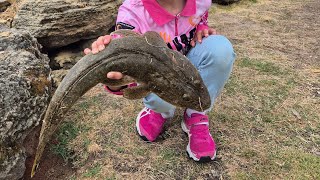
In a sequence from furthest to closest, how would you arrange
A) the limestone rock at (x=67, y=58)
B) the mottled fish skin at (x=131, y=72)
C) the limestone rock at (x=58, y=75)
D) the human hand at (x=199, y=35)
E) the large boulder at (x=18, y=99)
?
the limestone rock at (x=67, y=58), the limestone rock at (x=58, y=75), the human hand at (x=199, y=35), the large boulder at (x=18, y=99), the mottled fish skin at (x=131, y=72)

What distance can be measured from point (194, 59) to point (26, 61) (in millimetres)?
1369

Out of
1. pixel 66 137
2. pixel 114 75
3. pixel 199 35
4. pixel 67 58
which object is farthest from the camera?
pixel 67 58

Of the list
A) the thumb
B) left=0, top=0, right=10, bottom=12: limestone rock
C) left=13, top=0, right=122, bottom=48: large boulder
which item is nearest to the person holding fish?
the thumb

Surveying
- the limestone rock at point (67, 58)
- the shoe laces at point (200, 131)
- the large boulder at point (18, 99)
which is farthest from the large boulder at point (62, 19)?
the shoe laces at point (200, 131)

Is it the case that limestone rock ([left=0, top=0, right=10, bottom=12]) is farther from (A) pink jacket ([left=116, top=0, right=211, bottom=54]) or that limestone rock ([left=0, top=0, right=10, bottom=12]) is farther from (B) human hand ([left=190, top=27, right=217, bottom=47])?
(B) human hand ([left=190, top=27, right=217, bottom=47])

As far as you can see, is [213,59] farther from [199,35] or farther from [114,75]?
[114,75]

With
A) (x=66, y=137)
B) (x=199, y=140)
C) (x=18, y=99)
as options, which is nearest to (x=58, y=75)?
(x=66, y=137)

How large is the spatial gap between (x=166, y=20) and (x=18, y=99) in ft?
4.12

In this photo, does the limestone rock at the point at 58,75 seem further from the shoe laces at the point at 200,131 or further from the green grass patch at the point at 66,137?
the shoe laces at the point at 200,131

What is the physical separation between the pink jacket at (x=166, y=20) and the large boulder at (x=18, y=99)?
857mm

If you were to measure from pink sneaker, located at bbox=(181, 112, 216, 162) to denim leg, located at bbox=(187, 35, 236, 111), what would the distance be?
0.99ft

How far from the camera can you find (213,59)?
9.31 ft

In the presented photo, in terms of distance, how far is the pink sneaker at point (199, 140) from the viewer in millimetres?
3018

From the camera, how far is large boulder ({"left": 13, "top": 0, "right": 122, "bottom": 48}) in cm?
447
